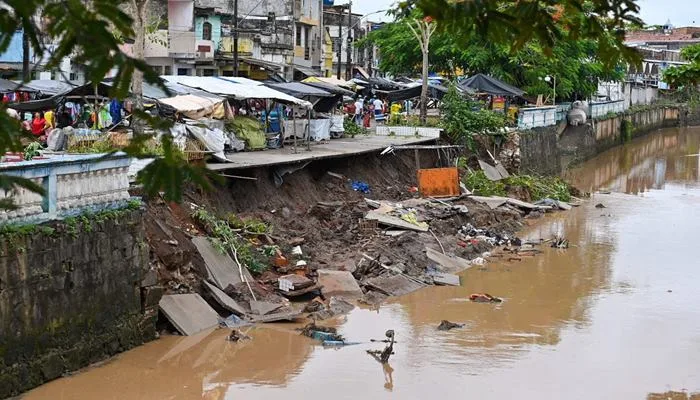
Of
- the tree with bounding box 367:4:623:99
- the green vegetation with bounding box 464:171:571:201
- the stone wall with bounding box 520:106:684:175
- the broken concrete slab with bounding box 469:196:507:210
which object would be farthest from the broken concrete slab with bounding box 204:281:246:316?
the tree with bounding box 367:4:623:99

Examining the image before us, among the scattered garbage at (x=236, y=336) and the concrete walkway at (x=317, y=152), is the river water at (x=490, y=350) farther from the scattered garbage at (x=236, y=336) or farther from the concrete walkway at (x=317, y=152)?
the concrete walkway at (x=317, y=152)

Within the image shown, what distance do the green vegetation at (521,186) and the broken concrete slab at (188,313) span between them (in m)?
14.3

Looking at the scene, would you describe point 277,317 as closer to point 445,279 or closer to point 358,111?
point 445,279

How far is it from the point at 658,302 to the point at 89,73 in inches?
624

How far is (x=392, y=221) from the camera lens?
70.4 feet

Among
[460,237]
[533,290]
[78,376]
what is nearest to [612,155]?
[460,237]

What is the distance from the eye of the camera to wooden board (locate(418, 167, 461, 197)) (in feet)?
86.5

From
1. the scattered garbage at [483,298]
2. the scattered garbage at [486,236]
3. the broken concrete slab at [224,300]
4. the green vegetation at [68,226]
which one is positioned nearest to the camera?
the green vegetation at [68,226]

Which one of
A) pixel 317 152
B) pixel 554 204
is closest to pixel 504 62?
pixel 554 204

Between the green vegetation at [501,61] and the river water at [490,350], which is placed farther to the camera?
the green vegetation at [501,61]

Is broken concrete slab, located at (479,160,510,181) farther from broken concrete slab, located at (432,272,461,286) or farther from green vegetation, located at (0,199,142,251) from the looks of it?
green vegetation, located at (0,199,142,251)

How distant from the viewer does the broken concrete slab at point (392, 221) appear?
2133cm

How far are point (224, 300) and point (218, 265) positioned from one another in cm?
80

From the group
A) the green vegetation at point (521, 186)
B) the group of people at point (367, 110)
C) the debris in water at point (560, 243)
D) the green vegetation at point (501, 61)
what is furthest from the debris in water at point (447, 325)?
the green vegetation at point (501, 61)
